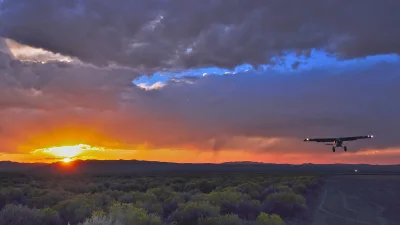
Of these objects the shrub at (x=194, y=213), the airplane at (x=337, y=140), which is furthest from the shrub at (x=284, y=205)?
the airplane at (x=337, y=140)

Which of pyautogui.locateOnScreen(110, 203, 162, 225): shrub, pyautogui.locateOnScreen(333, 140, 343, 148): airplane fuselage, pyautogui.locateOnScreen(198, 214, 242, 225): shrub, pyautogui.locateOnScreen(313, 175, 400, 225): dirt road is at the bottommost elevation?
pyautogui.locateOnScreen(313, 175, 400, 225): dirt road

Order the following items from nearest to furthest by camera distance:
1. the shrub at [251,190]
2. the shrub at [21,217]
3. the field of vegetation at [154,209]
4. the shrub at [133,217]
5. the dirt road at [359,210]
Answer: the shrub at [133,217], the field of vegetation at [154,209], the shrub at [21,217], the dirt road at [359,210], the shrub at [251,190]

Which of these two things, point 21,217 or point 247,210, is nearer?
point 21,217

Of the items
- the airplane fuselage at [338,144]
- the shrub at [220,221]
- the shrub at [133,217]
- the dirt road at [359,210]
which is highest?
the airplane fuselage at [338,144]

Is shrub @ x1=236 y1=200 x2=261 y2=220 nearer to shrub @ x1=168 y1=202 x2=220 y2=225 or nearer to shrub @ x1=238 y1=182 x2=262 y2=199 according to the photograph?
shrub @ x1=168 y1=202 x2=220 y2=225

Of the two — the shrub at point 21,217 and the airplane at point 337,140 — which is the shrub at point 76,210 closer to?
the shrub at point 21,217

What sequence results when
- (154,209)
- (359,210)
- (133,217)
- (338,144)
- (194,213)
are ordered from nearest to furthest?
(133,217), (194,213), (154,209), (359,210), (338,144)

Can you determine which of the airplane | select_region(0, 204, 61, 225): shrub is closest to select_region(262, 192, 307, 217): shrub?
select_region(0, 204, 61, 225): shrub

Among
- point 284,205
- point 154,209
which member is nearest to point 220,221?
point 154,209

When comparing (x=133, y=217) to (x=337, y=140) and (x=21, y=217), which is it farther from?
(x=337, y=140)

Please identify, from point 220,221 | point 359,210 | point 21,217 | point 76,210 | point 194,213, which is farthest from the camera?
point 359,210

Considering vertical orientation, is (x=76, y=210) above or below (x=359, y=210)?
above

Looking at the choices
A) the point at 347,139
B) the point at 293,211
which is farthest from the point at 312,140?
the point at 293,211
